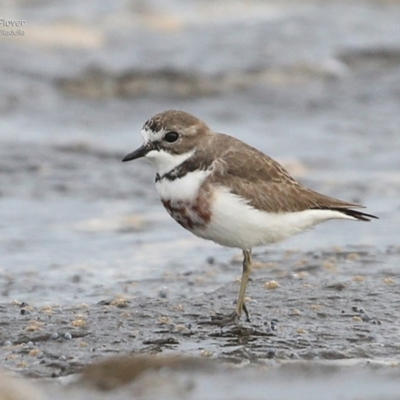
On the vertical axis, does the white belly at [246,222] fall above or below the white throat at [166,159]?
below

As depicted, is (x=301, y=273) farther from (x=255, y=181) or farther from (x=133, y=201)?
(x=133, y=201)

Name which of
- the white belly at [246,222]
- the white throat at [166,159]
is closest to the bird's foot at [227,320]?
the white belly at [246,222]

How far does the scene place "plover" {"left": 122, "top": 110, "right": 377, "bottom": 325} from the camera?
20.1 ft

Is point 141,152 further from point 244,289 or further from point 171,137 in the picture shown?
point 244,289

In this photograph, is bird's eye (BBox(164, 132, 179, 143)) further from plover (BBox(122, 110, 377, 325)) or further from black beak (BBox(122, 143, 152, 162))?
black beak (BBox(122, 143, 152, 162))

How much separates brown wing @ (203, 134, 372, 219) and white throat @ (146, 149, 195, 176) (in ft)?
0.61

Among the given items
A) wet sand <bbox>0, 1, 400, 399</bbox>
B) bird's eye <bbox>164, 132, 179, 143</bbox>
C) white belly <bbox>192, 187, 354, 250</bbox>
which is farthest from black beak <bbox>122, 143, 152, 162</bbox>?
wet sand <bbox>0, 1, 400, 399</bbox>

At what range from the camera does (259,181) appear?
6.44 m

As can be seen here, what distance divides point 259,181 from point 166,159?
1.97 feet

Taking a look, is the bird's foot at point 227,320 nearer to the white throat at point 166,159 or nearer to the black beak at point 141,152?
the white throat at point 166,159

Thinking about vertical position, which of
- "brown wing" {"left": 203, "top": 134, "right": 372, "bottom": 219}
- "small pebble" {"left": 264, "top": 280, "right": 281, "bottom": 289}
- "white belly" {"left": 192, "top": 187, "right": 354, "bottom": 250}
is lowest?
"small pebble" {"left": 264, "top": 280, "right": 281, "bottom": 289}

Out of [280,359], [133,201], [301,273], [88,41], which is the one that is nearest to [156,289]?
[301,273]

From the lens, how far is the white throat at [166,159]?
6289 millimetres

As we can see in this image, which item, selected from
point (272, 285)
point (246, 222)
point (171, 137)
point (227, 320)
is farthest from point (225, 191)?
point (272, 285)
